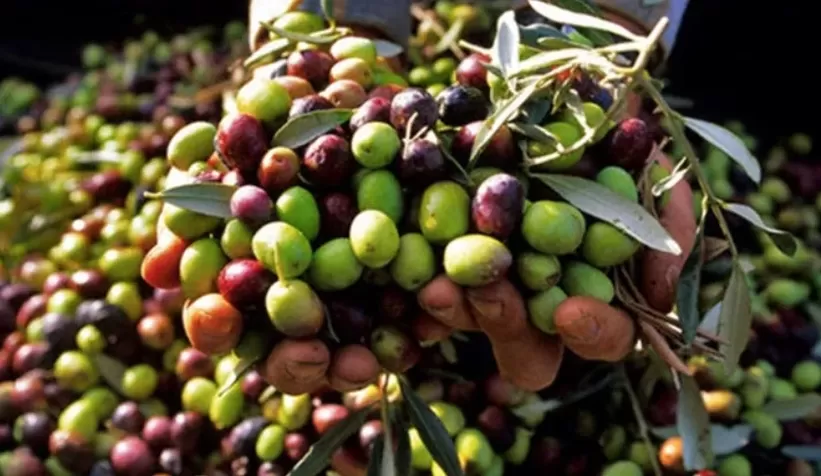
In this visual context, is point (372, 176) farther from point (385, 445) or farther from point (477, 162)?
point (385, 445)

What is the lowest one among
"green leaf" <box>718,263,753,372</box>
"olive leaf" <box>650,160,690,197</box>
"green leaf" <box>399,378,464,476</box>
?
"green leaf" <box>399,378,464,476</box>

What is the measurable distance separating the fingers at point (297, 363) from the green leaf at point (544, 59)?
1.04ft

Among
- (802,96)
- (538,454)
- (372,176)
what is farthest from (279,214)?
(802,96)

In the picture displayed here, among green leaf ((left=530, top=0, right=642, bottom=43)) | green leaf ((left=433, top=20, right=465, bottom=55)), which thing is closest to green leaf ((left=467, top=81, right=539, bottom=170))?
green leaf ((left=530, top=0, right=642, bottom=43))

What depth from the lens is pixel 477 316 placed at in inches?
38.3

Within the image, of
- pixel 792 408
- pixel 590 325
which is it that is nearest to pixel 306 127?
pixel 590 325

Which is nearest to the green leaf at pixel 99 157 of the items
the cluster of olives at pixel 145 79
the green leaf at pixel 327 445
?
the cluster of olives at pixel 145 79

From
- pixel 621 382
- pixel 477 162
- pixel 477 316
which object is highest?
pixel 477 162

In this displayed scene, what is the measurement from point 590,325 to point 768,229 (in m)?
0.23

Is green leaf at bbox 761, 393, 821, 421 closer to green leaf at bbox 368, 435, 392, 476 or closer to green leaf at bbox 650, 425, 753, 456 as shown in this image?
green leaf at bbox 650, 425, 753, 456

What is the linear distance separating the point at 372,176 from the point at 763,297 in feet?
3.06

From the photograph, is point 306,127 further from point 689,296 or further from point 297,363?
point 689,296

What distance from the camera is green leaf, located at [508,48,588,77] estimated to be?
0.97 m

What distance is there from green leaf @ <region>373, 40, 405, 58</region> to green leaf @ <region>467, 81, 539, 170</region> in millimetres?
375
